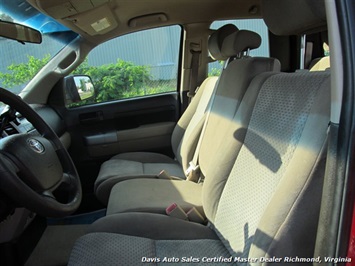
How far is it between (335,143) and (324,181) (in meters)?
0.11

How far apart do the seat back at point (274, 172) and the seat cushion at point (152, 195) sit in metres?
0.28

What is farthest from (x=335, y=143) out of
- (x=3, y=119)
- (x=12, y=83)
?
(x=12, y=83)

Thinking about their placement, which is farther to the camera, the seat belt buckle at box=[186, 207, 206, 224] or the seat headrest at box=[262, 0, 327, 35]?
the seat belt buckle at box=[186, 207, 206, 224]

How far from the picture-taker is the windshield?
2.04 m

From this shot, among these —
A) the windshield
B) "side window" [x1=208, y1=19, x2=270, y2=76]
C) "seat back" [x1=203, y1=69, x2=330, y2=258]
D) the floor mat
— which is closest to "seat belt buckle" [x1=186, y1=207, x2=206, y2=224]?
"seat back" [x1=203, y1=69, x2=330, y2=258]

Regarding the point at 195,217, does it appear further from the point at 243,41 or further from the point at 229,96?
the point at 243,41

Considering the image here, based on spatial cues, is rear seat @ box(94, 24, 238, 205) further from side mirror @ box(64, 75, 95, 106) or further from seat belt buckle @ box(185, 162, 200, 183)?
side mirror @ box(64, 75, 95, 106)

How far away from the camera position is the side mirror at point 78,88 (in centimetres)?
257

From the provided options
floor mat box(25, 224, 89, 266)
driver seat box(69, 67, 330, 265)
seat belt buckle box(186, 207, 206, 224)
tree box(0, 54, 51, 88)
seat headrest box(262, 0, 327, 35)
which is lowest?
floor mat box(25, 224, 89, 266)

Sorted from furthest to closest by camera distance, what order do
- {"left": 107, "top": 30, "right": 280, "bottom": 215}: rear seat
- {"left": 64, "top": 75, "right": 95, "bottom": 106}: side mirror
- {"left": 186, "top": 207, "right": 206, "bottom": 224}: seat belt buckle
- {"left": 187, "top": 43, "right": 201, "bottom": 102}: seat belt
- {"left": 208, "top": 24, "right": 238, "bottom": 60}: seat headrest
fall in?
{"left": 187, "top": 43, "right": 201, "bottom": 102}: seat belt → {"left": 64, "top": 75, "right": 95, "bottom": 106}: side mirror → {"left": 208, "top": 24, "right": 238, "bottom": 60}: seat headrest → {"left": 186, "top": 207, "right": 206, "bottom": 224}: seat belt buckle → {"left": 107, "top": 30, "right": 280, "bottom": 215}: rear seat

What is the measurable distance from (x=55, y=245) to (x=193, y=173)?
886mm

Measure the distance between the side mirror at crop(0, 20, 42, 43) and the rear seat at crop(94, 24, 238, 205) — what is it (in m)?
0.96

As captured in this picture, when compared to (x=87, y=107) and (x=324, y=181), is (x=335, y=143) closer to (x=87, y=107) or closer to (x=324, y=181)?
(x=324, y=181)

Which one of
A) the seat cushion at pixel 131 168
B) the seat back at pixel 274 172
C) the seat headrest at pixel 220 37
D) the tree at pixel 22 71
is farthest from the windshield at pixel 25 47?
the seat back at pixel 274 172
